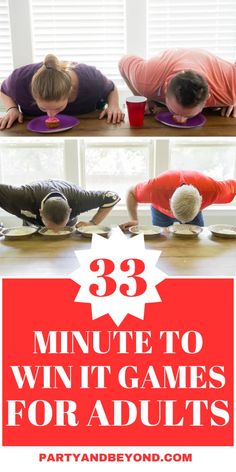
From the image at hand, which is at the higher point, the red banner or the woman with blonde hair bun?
the woman with blonde hair bun

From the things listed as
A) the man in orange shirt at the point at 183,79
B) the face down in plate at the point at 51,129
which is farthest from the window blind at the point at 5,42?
the face down in plate at the point at 51,129

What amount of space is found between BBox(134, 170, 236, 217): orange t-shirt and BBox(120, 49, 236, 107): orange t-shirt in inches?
26.5

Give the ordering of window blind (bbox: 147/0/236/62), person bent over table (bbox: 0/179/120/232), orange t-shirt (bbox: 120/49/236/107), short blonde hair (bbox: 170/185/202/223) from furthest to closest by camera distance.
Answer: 1. window blind (bbox: 147/0/236/62)
2. person bent over table (bbox: 0/179/120/232)
3. short blonde hair (bbox: 170/185/202/223)
4. orange t-shirt (bbox: 120/49/236/107)

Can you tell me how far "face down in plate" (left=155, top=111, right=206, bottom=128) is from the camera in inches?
91.3

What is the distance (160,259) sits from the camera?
6.97 feet

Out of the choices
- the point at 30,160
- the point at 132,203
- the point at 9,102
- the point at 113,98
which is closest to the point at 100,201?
the point at 132,203

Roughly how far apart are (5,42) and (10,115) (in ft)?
5.90

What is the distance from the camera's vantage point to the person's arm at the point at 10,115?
2396mm

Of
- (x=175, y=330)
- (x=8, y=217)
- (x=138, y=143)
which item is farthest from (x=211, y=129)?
(x=8, y=217)

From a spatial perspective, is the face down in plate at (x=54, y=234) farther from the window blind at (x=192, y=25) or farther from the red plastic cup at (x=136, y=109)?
the window blind at (x=192, y=25)

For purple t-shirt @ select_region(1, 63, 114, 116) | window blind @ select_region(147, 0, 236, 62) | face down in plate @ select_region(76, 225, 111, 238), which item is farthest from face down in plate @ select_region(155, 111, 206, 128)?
window blind @ select_region(147, 0, 236, 62)

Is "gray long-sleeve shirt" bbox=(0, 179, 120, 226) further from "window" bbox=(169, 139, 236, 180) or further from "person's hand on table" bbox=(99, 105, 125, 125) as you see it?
"window" bbox=(169, 139, 236, 180)

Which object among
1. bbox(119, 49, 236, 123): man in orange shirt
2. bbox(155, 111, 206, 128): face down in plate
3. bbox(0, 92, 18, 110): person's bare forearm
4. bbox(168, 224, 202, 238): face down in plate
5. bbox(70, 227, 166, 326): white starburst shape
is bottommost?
bbox(168, 224, 202, 238): face down in plate

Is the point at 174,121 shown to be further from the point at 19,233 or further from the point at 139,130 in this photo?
the point at 19,233
